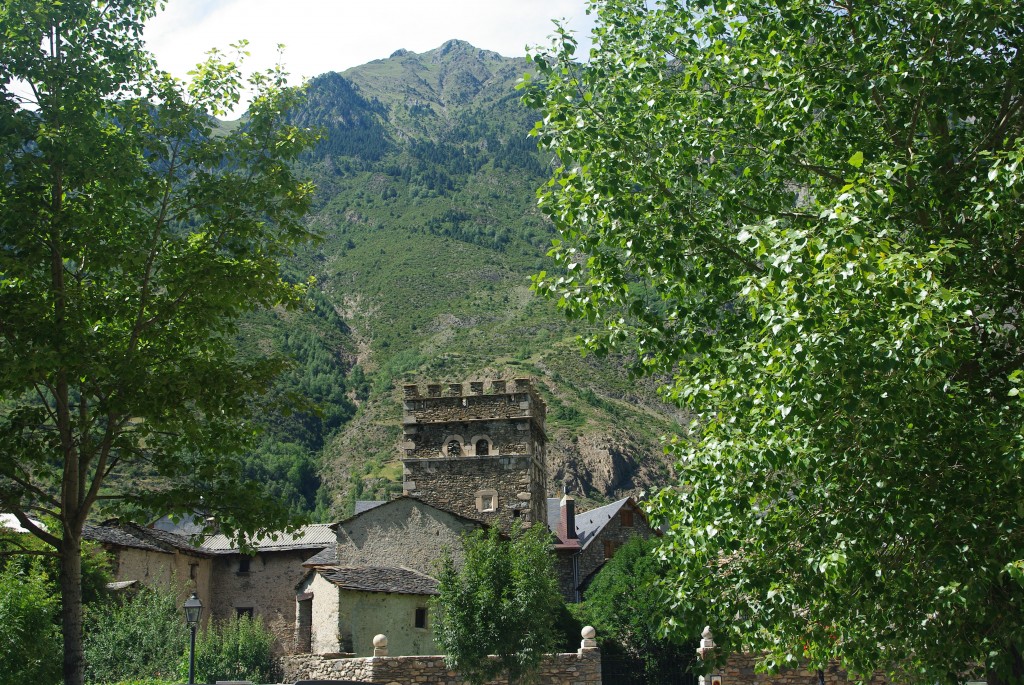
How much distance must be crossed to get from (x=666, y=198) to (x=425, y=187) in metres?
162

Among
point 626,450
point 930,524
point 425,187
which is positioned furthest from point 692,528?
point 425,187

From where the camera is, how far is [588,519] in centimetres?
4953

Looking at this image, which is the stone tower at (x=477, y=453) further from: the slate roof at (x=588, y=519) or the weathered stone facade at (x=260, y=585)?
the weathered stone facade at (x=260, y=585)

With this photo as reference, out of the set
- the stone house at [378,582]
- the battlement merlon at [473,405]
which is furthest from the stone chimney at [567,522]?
the stone house at [378,582]

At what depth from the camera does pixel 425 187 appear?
6722 inches

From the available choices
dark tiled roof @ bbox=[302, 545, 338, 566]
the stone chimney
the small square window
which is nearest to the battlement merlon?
the small square window

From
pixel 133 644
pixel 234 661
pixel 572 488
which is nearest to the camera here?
pixel 133 644

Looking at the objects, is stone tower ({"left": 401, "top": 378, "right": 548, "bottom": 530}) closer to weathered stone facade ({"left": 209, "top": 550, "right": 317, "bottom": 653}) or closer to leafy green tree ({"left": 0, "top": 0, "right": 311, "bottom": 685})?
weathered stone facade ({"left": 209, "top": 550, "right": 317, "bottom": 653})

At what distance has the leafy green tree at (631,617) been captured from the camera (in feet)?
97.5

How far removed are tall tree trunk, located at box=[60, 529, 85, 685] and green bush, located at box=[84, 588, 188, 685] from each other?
60.9 ft

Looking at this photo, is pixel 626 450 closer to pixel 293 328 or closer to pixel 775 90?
pixel 293 328

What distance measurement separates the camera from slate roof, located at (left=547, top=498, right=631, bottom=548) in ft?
148

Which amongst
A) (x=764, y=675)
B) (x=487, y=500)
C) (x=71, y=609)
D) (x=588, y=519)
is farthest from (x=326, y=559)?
(x=71, y=609)

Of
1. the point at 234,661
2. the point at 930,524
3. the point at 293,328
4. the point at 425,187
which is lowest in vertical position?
the point at 234,661
